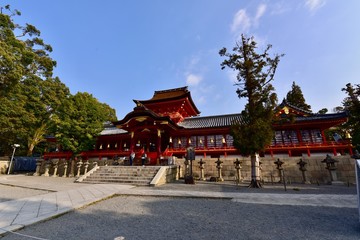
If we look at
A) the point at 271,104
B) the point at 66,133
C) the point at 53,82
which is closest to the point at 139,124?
the point at 66,133

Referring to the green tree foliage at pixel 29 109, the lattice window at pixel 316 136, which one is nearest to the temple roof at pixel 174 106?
the green tree foliage at pixel 29 109

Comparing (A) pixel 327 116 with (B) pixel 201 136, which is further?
(B) pixel 201 136

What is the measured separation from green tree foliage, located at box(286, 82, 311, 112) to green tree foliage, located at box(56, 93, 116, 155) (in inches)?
1312

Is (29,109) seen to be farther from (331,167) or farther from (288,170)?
(331,167)

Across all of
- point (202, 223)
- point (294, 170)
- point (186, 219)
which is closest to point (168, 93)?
point (294, 170)

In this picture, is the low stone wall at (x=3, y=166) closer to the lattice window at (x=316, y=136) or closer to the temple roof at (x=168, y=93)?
the temple roof at (x=168, y=93)

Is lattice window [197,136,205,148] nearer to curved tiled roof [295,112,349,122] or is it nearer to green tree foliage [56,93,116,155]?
curved tiled roof [295,112,349,122]

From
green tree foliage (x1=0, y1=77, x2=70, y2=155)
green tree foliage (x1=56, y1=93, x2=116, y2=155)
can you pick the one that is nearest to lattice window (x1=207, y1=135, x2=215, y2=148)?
green tree foliage (x1=56, y1=93, x2=116, y2=155)

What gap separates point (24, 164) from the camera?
2489 centimetres

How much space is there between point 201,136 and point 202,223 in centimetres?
1589

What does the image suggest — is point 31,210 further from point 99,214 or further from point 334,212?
point 334,212

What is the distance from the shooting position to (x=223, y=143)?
18.6 metres

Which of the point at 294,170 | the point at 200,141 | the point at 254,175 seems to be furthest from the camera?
the point at 200,141

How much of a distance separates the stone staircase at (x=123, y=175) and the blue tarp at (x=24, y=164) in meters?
18.2
